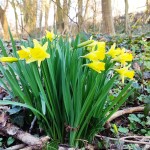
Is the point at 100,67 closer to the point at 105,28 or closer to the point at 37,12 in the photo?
the point at 105,28

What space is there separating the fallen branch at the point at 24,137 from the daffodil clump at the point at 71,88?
60mm

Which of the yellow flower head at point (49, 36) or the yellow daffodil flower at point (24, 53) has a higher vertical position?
the yellow flower head at point (49, 36)

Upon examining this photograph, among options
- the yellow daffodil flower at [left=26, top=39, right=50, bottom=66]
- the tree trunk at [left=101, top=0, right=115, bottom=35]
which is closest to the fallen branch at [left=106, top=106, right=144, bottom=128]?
the yellow daffodil flower at [left=26, top=39, right=50, bottom=66]

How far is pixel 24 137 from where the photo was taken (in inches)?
43.7

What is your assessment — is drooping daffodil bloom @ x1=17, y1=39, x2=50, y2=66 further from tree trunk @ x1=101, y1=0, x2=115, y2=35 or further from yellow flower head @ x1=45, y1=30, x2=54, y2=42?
tree trunk @ x1=101, y1=0, x2=115, y2=35

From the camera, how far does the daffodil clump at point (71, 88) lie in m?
1.00

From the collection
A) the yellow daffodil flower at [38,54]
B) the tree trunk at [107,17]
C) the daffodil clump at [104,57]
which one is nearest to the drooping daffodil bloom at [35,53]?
the yellow daffodil flower at [38,54]

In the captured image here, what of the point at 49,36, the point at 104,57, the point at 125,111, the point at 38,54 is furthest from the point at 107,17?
the point at 38,54

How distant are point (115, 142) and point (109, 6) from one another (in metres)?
6.07

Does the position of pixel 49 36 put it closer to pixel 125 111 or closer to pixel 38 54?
pixel 38 54

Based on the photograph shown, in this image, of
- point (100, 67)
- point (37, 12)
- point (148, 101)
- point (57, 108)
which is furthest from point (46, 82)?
point (37, 12)

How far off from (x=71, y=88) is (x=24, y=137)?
0.98 feet

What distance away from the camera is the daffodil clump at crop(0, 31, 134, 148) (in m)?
1.00

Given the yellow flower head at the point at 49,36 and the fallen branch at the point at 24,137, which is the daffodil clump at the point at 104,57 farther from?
the fallen branch at the point at 24,137
